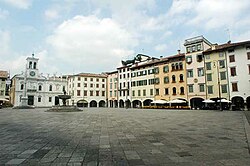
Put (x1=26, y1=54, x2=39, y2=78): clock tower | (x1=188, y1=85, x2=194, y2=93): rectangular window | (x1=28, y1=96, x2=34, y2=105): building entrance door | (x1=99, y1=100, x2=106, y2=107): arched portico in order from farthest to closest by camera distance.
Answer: (x1=99, y1=100, x2=106, y2=107): arched portico, (x1=26, y1=54, x2=39, y2=78): clock tower, (x1=28, y1=96, x2=34, y2=105): building entrance door, (x1=188, y1=85, x2=194, y2=93): rectangular window

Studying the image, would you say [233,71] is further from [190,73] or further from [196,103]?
[196,103]

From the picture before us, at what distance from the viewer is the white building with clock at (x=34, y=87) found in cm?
6075

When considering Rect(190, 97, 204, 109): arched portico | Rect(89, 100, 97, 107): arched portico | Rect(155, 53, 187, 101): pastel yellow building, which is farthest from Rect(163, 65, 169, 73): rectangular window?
Rect(89, 100, 97, 107): arched portico

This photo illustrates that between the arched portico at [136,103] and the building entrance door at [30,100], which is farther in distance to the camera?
the building entrance door at [30,100]

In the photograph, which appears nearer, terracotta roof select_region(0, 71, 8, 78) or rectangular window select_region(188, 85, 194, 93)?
rectangular window select_region(188, 85, 194, 93)

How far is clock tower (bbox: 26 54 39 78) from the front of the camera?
63291mm

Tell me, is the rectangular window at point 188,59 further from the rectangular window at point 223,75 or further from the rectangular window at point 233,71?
the rectangular window at point 233,71

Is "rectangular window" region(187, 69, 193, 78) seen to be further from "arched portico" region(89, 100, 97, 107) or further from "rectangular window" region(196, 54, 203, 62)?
"arched portico" region(89, 100, 97, 107)

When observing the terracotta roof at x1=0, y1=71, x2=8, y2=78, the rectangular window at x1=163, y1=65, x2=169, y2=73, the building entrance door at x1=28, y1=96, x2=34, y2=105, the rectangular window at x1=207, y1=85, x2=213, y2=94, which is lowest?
the building entrance door at x1=28, y1=96, x2=34, y2=105

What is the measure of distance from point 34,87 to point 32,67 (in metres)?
7.08

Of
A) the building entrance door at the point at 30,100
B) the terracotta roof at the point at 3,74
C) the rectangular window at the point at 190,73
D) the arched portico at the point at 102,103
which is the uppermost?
the terracotta roof at the point at 3,74

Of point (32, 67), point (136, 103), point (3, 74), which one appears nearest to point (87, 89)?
point (32, 67)

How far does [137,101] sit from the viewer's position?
56.4m

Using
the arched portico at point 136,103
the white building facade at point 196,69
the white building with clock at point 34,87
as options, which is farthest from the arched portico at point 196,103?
the white building with clock at point 34,87
